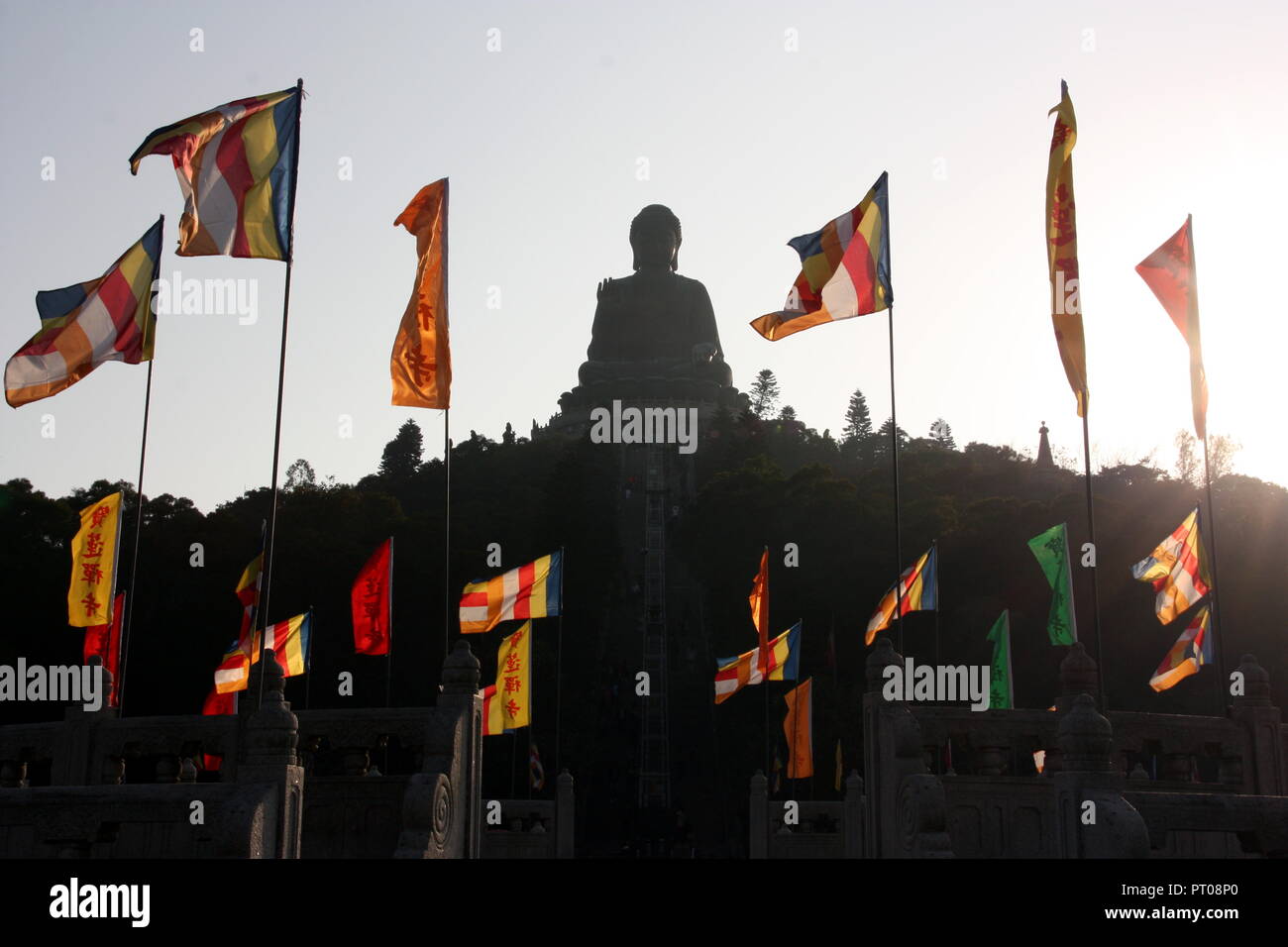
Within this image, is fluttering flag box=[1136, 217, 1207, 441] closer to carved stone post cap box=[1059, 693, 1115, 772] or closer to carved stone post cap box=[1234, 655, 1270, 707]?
carved stone post cap box=[1234, 655, 1270, 707]

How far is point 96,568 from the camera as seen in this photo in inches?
1092

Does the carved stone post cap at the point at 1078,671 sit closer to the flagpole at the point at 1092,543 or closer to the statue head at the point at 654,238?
the flagpole at the point at 1092,543

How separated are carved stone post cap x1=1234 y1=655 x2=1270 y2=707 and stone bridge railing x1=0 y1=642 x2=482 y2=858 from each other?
37.6 ft

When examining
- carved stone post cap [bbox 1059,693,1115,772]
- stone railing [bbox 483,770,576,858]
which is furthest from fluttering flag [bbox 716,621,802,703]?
carved stone post cap [bbox 1059,693,1115,772]

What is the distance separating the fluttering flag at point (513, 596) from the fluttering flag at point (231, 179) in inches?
395

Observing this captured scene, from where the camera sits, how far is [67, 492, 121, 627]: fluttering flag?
2752 centimetres

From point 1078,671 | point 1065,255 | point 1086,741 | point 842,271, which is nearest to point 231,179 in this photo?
point 842,271

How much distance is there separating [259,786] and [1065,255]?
1487cm

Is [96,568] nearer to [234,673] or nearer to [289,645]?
[234,673]

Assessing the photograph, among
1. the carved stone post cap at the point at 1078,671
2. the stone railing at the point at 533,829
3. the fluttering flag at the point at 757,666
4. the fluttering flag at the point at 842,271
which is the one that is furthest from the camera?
the fluttering flag at the point at 757,666

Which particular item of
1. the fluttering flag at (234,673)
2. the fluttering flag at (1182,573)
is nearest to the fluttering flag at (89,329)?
the fluttering flag at (234,673)

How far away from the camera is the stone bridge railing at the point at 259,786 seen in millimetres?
15594

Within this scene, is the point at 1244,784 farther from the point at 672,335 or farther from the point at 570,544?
the point at 672,335
